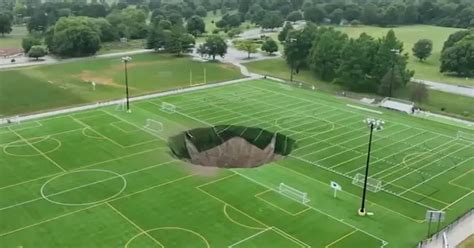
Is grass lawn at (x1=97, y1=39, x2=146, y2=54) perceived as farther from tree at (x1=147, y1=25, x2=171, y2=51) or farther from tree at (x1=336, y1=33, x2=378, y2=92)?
tree at (x1=336, y1=33, x2=378, y2=92)

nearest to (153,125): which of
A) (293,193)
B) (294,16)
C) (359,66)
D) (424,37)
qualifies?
(293,193)

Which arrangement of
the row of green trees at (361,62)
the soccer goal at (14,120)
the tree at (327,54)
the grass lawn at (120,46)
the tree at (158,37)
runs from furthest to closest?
the grass lawn at (120,46)
the tree at (158,37)
the tree at (327,54)
the row of green trees at (361,62)
the soccer goal at (14,120)

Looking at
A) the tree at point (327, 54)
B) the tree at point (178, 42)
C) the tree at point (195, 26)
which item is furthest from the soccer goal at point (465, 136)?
the tree at point (195, 26)

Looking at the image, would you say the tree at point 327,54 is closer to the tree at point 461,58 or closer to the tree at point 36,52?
the tree at point 461,58

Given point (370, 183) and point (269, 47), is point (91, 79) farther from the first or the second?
point (370, 183)

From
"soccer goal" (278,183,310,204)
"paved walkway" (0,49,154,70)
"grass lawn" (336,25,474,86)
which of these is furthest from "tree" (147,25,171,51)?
"soccer goal" (278,183,310,204)

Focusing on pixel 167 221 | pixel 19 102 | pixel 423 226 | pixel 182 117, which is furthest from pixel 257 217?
pixel 19 102

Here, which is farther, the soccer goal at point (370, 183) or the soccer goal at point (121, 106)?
the soccer goal at point (121, 106)

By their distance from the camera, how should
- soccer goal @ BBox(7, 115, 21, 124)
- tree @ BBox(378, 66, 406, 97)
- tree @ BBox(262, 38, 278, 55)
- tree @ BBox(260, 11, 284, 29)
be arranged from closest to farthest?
soccer goal @ BBox(7, 115, 21, 124)
tree @ BBox(378, 66, 406, 97)
tree @ BBox(262, 38, 278, 55)
tree @ BBox(260, 11, 284, 29)
